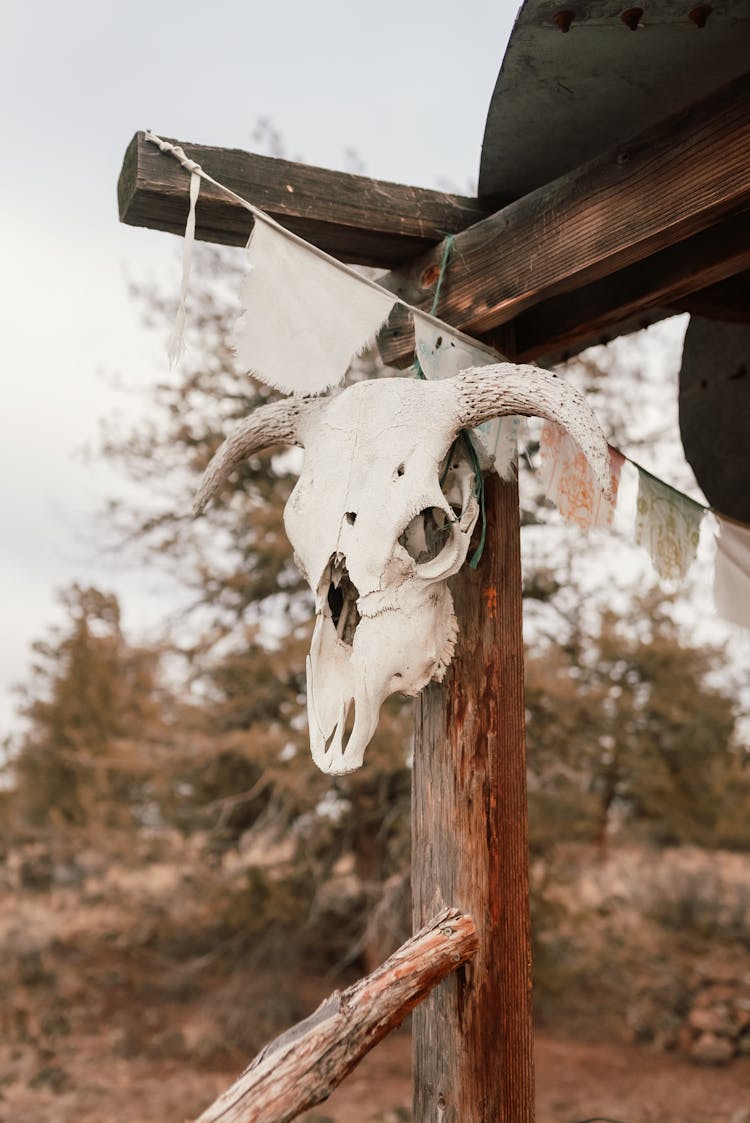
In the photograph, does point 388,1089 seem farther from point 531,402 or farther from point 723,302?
point 531,402

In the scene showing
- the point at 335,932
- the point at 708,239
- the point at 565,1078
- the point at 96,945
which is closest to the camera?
the point at 708,239

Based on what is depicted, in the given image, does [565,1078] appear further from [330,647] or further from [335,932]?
[330,647]

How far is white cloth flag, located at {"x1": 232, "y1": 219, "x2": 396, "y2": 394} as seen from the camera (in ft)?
7.06

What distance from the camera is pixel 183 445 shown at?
7957 mm

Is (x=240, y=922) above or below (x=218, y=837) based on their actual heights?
below

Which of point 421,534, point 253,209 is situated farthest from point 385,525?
point 253,209

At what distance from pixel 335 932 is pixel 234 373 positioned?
4676 mm

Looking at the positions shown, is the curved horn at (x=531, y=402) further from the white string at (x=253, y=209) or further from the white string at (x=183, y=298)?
the white string at (x=183, y=298)

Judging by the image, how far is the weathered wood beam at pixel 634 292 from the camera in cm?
242

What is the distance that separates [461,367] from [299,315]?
0.47 meters

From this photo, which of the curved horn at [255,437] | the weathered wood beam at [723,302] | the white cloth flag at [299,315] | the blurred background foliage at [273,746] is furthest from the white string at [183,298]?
the blurred background foliage at [273,746]

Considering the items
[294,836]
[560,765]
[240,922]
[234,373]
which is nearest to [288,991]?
[240,922]

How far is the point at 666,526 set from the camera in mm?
2842

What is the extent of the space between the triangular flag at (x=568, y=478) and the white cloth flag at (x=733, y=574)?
0.88 meters
